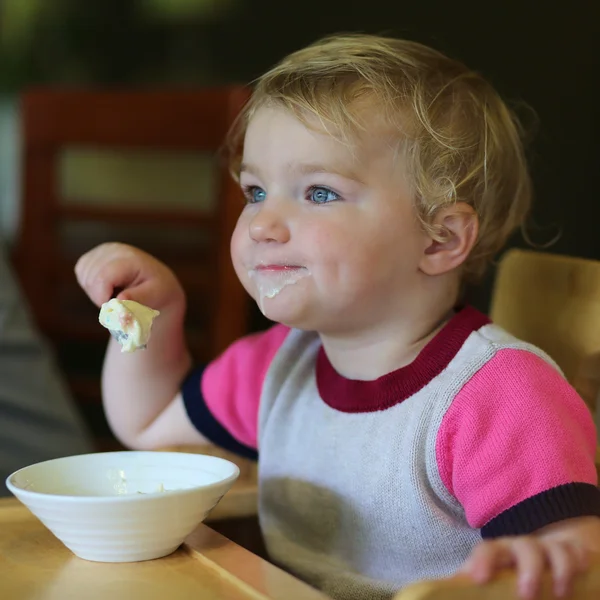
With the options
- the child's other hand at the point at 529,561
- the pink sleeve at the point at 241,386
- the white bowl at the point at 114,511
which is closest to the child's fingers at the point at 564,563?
the child's other hand at the point at 529,561

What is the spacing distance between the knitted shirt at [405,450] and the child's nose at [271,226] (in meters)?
0.18

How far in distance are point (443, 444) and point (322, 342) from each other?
0.74 ft

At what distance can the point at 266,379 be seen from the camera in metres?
1.06

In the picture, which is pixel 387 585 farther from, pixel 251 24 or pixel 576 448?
pixel 251 24

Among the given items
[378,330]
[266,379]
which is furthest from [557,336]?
[266,379]

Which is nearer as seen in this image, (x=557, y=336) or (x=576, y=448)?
(x=576, y=448)

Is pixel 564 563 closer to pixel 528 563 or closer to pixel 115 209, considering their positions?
pixel 528 563

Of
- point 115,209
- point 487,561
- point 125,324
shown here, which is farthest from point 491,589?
point 115,209

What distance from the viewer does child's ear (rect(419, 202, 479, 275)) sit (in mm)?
Result: 932

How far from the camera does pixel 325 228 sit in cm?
87

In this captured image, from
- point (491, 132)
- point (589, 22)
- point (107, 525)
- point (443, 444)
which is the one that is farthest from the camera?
point (589, 22)

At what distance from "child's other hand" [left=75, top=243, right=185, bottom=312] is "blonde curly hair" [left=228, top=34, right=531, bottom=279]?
19cm

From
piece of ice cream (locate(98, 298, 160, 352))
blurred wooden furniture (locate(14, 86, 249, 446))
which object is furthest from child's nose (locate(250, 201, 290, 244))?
blurred wooden furniture (locate(14, 86, 249, 446))

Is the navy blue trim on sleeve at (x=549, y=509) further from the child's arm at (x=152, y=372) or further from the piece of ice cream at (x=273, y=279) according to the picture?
the child's arm at (x=152, y=372)
